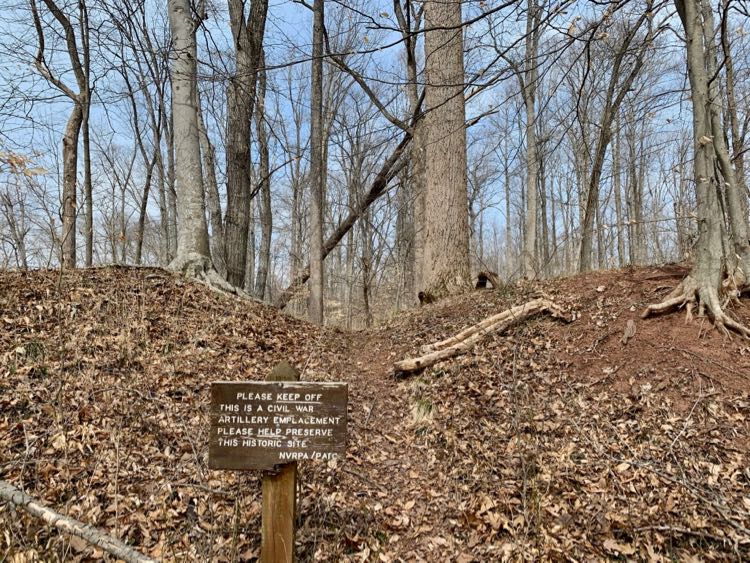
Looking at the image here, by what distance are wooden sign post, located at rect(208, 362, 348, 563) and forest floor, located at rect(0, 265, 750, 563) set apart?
50 cm

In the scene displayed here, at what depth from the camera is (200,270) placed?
22.3ft

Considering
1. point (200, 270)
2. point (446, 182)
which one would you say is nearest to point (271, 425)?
point (200, 270)

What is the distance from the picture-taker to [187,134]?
6.69m

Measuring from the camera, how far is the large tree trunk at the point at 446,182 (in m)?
7.40

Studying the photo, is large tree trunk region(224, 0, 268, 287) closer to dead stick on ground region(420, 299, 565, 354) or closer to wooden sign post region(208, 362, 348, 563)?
dead stick on ground region(420, 299, 565, 354)

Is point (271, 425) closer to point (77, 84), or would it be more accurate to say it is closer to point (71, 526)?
point (71, 526)

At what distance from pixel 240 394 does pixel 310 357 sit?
329cm

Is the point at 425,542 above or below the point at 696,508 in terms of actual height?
below

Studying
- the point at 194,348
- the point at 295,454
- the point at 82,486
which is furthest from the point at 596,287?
the point at 82,486

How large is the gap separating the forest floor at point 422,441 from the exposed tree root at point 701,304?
110 millimetres

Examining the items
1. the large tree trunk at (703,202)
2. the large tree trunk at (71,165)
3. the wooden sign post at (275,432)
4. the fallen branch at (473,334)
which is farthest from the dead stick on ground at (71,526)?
the large tree trunk at (71,165)

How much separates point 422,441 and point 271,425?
75.4 inches

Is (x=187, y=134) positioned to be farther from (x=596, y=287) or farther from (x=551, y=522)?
(x=551, y=522)

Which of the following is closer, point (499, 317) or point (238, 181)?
point (499, 317)
